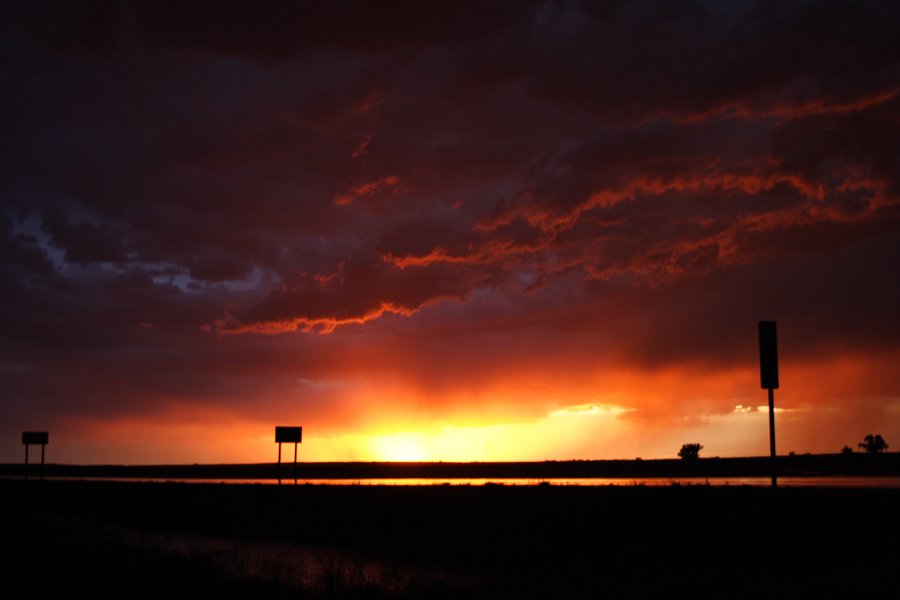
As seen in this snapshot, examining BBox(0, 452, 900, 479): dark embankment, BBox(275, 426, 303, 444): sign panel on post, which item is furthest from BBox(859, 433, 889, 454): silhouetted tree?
BBox(275, 426, 303, 444): sign panel on post

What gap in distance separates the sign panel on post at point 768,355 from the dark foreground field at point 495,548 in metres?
3.85

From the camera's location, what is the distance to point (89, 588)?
1609 centimetres

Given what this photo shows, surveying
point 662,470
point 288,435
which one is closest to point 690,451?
point 662,470

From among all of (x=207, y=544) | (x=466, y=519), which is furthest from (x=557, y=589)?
(x=207, y=544)

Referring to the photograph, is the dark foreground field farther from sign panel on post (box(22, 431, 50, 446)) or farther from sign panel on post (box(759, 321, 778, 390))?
sign panel on post (box(22, 431, 50, 446))

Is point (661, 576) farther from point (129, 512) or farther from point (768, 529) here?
point (129, 512)

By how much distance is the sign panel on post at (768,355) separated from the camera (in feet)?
59.8

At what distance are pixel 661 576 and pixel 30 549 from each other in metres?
18.9

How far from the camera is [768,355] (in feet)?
60.0

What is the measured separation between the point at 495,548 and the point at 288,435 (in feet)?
103

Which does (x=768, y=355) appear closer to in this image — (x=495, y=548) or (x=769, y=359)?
(x=769, y=359)

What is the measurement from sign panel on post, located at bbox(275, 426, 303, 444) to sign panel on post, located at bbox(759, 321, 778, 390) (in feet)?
124

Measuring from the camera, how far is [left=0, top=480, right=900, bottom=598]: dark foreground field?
15.0 metres

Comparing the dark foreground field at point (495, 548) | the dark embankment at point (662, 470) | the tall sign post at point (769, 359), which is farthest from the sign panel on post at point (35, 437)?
the tall sign post at point (769, 359)
